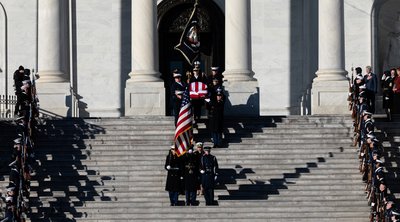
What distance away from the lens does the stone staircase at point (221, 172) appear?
4828 centimetres

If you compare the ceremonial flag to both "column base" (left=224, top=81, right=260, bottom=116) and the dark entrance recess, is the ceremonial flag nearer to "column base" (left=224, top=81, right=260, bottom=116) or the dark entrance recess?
"column base" (left=224, top=81, right=260, bottom=116)

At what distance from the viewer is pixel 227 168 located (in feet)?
171

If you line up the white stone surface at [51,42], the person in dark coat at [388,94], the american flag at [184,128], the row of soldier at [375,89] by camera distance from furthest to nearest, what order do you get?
the white stone surface at [51,42] → the person in dark coat at [388,94] → the row of soldier at [375,89] → the american flag at [184,128]

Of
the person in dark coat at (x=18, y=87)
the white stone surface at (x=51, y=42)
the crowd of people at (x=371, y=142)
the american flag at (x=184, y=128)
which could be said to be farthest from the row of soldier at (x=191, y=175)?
the white stone surface at (x=51, y=42)

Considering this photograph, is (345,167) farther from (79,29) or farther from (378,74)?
(79,29)

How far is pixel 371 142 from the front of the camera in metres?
49.8

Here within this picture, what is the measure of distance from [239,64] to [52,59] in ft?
23.3

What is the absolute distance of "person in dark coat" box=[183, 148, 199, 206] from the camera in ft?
160

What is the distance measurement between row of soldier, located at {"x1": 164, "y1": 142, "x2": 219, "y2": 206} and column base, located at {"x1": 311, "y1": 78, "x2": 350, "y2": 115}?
10.1 m

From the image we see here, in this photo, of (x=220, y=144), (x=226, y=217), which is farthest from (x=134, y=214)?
(x=220, y=144)

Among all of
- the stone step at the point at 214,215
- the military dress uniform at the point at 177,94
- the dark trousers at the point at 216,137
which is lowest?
the stone step at the point at 214,215

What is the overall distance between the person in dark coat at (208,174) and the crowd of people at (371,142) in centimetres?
496

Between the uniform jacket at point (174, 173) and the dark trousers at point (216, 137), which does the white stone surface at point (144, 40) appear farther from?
the uniform jacket at point (174, 173)

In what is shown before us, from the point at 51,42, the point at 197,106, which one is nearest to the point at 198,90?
the point at 197,106
